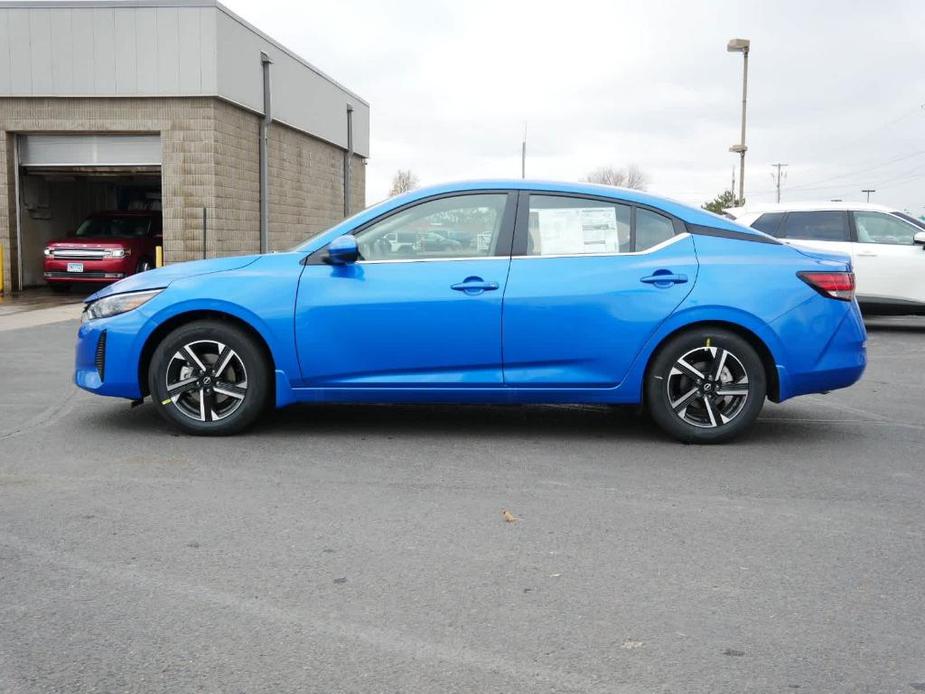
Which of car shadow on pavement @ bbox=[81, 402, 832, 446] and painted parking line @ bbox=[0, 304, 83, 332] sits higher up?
painted parking line @ bbox=[0, 304, 83, 332]

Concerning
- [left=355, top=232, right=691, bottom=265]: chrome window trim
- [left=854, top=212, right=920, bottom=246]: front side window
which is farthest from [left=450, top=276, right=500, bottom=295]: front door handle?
[left=854, top=212, right=920, bottom=246]: front side window

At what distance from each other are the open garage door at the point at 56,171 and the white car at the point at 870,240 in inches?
599

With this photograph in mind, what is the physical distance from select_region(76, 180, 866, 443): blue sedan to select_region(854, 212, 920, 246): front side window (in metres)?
8.83

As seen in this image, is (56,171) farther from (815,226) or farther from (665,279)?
(665,279)

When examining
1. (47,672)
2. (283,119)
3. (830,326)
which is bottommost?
(47,672)

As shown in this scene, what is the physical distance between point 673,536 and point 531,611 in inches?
44.4

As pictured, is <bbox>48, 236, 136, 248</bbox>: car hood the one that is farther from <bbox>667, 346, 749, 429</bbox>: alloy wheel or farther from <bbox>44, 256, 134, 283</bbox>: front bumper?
<bbox>667, 346, 749, 429</bbox>: alloy wheel

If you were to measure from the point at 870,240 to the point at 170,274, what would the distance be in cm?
1117

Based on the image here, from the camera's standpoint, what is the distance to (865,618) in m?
3.54

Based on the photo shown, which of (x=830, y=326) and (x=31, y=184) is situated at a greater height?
(x=31, y=184)

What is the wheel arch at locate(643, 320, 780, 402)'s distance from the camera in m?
6.30

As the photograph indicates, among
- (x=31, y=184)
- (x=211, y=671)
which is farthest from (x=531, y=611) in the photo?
(x=31, y=184)

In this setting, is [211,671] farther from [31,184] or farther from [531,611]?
[31,184]

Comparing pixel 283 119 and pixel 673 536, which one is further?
pixel 283 119
